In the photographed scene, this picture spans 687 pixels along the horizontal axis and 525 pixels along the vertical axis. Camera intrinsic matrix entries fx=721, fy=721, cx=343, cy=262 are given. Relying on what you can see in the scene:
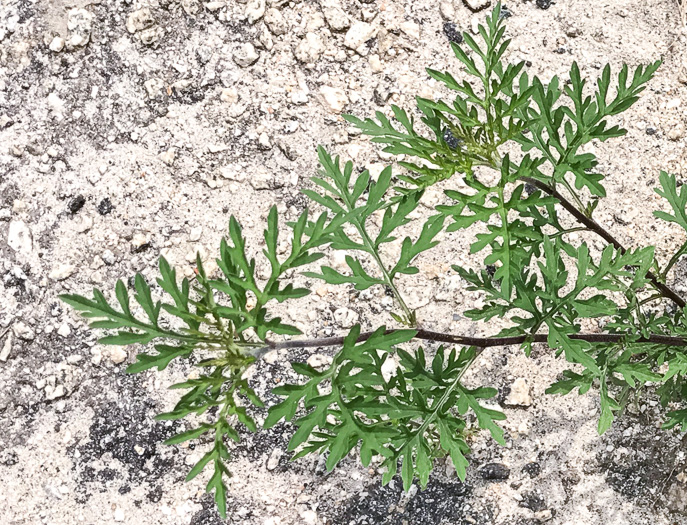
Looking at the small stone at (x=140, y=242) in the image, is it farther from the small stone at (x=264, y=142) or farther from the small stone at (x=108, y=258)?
the small stone at (x=264, y=142)

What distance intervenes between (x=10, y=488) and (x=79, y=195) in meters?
1.38

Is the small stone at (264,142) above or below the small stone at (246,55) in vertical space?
below

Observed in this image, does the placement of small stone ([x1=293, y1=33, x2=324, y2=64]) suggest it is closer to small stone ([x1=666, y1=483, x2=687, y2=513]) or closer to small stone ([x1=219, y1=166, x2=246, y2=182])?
small stone ([x1=219, y1=166, x2=246, y2=182])

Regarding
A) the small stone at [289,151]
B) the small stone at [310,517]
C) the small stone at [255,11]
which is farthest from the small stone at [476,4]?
the small stone at [310,517]

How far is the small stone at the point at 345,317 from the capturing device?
3334 millimetres

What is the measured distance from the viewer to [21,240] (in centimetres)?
340

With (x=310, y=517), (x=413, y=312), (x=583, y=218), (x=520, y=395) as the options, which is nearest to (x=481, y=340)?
(x=413, y=312)

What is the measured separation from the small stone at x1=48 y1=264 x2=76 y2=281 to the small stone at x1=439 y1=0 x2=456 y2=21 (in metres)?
2.15

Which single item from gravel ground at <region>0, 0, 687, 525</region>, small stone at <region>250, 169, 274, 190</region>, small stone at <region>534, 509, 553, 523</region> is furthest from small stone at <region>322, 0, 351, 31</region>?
small stone at <region>534, 509, 553, 523</region>

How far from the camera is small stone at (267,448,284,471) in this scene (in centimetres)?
327

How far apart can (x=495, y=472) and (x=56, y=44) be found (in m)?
2.91

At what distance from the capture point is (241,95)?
11.4 ft

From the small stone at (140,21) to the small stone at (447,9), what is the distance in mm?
1420

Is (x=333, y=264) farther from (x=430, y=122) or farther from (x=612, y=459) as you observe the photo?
(x=612, y=459)
